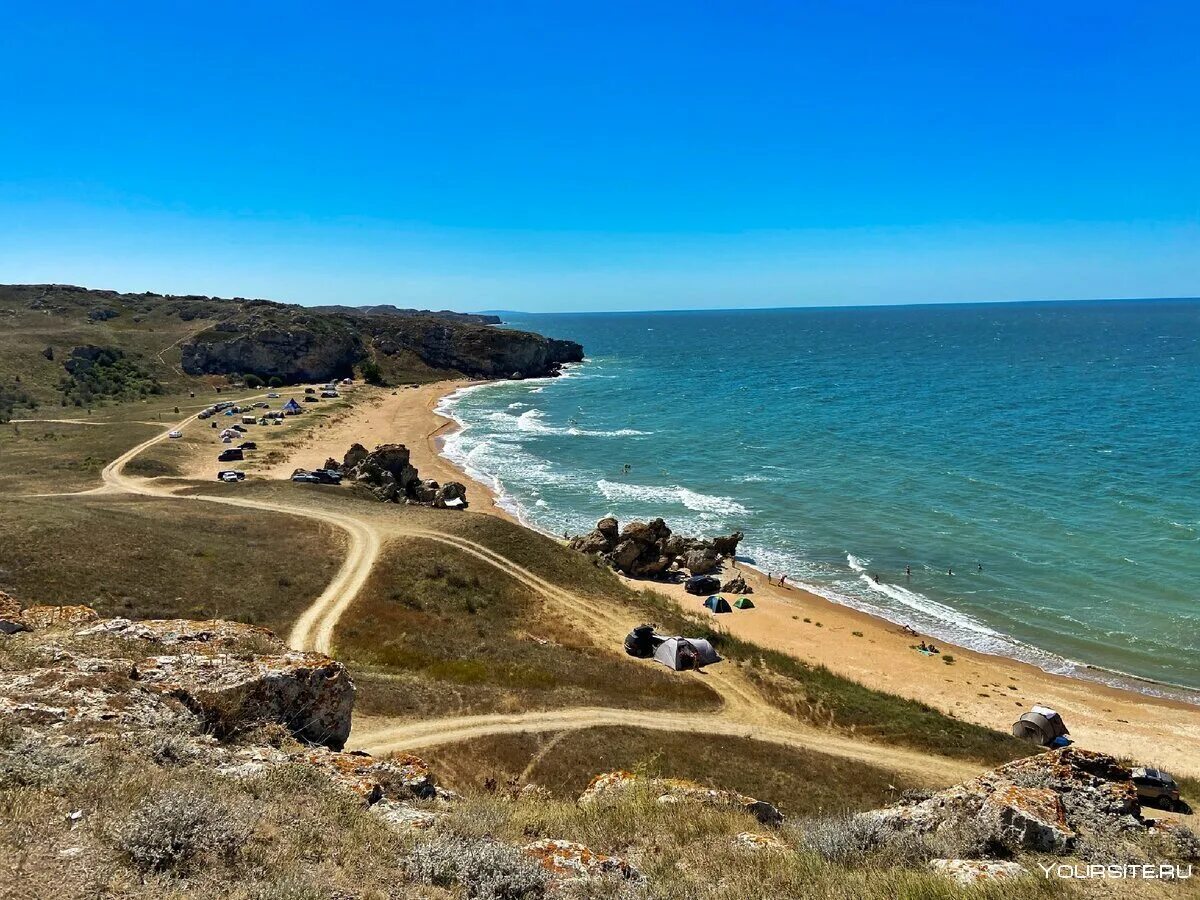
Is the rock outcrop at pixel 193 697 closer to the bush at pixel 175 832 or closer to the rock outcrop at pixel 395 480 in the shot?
the bush at pixel 175 832

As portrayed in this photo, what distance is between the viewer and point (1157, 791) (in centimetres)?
1961

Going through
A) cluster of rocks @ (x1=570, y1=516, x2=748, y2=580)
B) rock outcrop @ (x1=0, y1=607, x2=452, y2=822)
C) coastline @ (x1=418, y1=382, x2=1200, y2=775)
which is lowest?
coastline @ (x1=418, y1=382, x2=1200, y2=775)

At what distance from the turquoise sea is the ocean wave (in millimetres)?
322

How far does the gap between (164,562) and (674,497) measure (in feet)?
148

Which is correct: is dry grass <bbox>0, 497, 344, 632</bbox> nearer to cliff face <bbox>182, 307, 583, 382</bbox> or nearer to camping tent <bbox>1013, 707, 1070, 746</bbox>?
camping tent <bbox>1013, 707, 1070, 746</bbox>

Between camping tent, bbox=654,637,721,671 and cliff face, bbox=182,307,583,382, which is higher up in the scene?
cliff face, bbox=182,307,583,382

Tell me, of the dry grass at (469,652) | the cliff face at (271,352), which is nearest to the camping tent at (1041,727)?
the dry grass at (469,652)

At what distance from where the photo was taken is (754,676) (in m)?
28.2

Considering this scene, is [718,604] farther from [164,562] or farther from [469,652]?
[164,562]

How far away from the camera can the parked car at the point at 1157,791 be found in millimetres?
19438

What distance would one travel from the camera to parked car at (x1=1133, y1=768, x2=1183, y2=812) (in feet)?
63.8

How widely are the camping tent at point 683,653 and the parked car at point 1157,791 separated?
1449 centimetres

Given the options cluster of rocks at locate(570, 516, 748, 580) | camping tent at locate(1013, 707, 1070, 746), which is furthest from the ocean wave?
camping tent at locate(1013, 707, 1070, 746)

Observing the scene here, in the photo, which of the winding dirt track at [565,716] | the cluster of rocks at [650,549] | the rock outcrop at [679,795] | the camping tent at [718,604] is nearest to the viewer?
the rock outcrop at [679,795]
